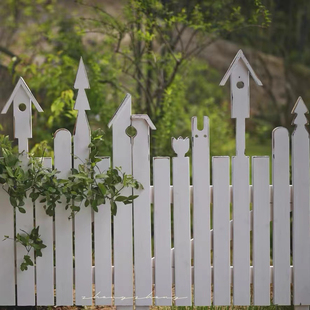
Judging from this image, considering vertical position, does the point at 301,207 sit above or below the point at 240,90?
below

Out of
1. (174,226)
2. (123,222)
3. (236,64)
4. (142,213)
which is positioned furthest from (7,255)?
(236,64)

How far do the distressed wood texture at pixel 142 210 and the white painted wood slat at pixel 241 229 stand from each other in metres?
0.47

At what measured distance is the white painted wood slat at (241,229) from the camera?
105 inches

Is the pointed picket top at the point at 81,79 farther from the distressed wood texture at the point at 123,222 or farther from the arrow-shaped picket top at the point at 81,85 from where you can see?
the distressed wood texture at the point at 123,222

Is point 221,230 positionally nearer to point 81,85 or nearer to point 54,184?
point 54,184

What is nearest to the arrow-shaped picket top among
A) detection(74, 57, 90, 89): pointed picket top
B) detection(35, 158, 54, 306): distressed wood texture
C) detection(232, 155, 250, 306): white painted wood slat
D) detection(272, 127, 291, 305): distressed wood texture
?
detection(74, 57, 90, 89): pointed picket top

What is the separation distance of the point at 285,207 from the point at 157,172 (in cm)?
73

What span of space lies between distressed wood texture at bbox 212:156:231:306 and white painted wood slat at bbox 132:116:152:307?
359mm

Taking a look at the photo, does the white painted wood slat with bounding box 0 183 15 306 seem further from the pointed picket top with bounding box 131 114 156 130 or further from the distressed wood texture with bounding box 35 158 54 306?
the pointed picket top with bounding box 131 114 156 130

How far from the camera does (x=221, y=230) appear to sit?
2.70 meters

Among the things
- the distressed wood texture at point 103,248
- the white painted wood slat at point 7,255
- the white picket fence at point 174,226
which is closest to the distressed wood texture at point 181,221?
the white picket fence at point 174,226

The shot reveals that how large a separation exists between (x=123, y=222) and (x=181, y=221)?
31 centimetres

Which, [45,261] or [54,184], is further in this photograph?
[45,261]

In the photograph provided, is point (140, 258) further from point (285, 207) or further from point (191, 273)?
point (285, 207)
